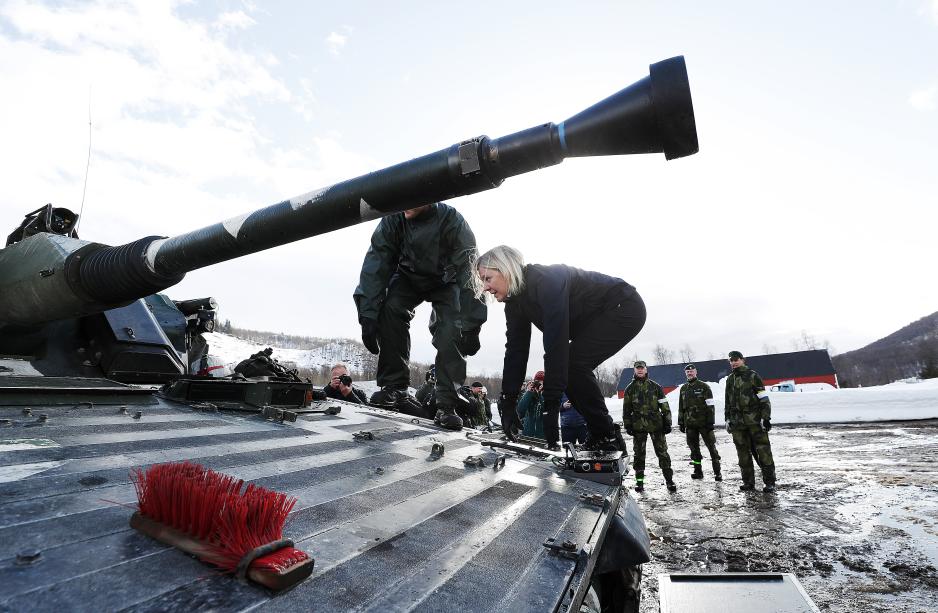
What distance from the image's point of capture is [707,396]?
9.12 m

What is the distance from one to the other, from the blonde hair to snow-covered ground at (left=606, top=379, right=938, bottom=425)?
19.5 metres

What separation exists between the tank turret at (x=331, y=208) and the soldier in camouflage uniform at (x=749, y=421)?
7.18 metres

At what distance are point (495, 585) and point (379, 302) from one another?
12.2 feet

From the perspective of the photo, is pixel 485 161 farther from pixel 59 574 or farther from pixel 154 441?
pixel 154 441

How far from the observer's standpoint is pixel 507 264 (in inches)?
134

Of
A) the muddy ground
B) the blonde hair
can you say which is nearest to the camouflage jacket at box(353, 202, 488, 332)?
the blonde hair

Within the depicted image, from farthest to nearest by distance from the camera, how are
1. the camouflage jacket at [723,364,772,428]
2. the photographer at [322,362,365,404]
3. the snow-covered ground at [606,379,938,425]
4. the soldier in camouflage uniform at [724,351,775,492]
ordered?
the snow-covered ground at [606,379,938,425], the camouflage jacket at [723,364,772,428], the soldier in camouflage uniform at [724,351,775,492], the photographer at [322,362,365,404]

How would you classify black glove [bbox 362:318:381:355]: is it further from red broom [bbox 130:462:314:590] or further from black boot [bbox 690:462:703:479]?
black boot [bbox 690:462:703:479]

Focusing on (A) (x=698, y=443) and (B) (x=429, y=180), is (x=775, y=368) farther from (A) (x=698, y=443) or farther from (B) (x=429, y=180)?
(B) (x=429, y=180)

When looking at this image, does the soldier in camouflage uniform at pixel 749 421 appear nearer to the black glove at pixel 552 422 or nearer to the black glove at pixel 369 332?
the black glove at pixel 552 422

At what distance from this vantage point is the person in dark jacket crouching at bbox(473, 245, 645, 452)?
330cm

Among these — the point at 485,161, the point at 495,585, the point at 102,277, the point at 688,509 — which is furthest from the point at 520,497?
the point at 688,509

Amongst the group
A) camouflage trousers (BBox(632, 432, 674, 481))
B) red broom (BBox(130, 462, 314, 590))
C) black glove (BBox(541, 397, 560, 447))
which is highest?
black glove (BBox(541, 397, 560, 447))

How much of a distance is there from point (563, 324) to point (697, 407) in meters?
6.86
